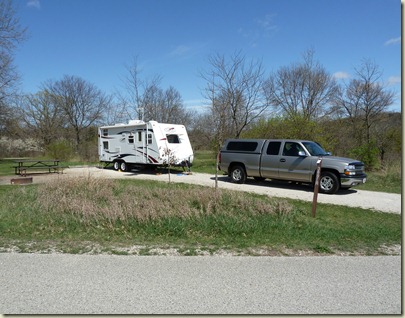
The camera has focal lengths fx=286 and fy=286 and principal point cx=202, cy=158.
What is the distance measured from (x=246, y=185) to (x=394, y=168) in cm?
869

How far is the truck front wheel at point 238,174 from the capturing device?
1279 cm

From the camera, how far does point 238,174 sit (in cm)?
1297

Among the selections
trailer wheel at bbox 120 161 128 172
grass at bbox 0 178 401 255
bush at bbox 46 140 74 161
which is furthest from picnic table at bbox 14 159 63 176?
grass at bbox 0 178 401 255

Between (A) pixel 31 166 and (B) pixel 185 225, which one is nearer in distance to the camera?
(B) pixel 185 225

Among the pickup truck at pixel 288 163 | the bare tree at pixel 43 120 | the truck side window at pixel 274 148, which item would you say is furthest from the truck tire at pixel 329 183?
the bare tree at pixel 43 120

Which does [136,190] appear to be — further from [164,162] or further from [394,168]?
[394,168]

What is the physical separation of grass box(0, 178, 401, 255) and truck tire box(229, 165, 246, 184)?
16.1ft

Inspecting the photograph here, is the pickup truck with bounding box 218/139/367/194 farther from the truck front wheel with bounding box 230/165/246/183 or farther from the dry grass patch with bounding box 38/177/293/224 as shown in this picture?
the dry grass patch with bounding box 38/177/293/224

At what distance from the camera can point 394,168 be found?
15.1 metres

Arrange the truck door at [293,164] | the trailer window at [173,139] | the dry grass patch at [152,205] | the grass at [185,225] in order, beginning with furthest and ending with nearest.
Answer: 1. the trailer window at [173,139]
2. the truck door at [293,164]
3. the dry grass patch at [152,205]
4. the grass at [185,225]

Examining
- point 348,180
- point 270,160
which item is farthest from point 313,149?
point 348,180

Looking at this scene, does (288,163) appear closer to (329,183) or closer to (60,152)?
(329,183)

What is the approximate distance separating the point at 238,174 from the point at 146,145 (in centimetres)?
652

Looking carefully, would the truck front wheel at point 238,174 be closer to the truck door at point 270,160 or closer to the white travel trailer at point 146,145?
the truck door at point 270,160
